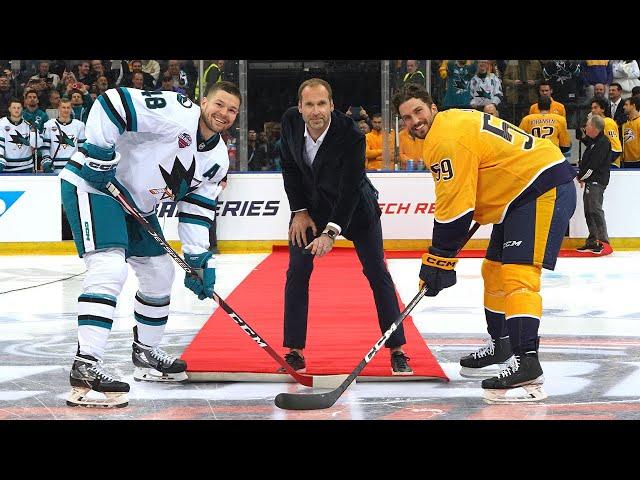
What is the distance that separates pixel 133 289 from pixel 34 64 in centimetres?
553

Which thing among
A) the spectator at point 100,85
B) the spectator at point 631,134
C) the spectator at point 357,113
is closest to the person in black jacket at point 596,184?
the spectator at point 631,134

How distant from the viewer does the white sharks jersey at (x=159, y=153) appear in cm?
391

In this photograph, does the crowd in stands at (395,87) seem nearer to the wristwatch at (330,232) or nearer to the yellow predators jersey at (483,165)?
the wristwatch at (330,232)

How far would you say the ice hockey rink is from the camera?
3.72 m

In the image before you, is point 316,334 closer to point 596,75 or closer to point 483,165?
point 483,165

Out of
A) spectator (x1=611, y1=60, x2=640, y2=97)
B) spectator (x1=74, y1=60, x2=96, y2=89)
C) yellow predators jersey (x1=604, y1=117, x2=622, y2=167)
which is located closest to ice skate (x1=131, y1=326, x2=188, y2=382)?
yellow predators jersey (x1=604, y1=117, x2=622, y2=167)

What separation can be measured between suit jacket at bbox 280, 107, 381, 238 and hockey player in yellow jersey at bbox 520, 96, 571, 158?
6881mm

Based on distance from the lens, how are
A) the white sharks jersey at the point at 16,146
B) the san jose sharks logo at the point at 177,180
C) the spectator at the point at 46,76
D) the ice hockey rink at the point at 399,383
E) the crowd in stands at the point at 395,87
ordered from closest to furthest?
1. the ice hockey rink at the point at 399,383
2. the san jose sharks logo at the point at 177,180
3. the crowd in stands at the point at 395,87
4. the white sharks jersey at the point at 16,146
5. the spectator at the point at 46,76

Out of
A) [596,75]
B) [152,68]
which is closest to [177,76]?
[152,68]

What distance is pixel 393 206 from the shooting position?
1060 cm

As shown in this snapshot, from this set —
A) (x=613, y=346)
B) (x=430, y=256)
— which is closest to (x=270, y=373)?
(x=430, y=256)

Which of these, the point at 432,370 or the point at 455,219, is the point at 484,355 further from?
the point at 455,219

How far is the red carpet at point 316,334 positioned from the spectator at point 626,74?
219 inches

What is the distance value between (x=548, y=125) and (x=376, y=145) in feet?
6.12
